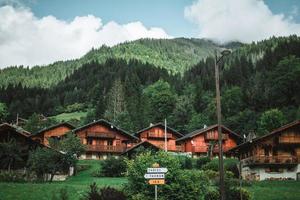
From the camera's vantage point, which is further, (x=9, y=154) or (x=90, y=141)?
(x=90, y=141)

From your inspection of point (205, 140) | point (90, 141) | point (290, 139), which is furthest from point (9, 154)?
point (205, 140)

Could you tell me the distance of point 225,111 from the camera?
107625mm

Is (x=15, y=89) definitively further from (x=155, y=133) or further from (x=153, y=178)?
(x=153, y=178)

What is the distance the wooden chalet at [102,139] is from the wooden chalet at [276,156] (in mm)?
24570

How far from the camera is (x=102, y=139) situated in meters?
74.1

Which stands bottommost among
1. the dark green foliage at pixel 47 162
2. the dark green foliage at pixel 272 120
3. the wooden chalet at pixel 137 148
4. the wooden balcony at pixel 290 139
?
the dark green foliage at pixel 47 162

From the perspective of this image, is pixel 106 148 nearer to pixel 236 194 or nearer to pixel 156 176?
pixel 236 194

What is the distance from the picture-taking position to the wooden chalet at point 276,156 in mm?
53219

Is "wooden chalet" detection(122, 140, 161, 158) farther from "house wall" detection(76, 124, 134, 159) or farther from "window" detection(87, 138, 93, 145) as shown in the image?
"window" detection(87, 138, 93, 145)

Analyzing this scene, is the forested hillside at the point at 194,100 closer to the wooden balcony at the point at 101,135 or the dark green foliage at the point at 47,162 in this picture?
the wooden balcony at the point at 101,135

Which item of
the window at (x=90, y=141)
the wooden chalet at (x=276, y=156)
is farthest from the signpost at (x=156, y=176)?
the window at (x=90, y=141)

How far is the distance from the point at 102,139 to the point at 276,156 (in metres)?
32.0

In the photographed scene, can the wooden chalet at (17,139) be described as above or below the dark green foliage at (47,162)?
above

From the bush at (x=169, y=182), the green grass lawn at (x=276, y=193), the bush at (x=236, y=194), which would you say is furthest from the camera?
the green grass lawn at (x=276, y=193)
